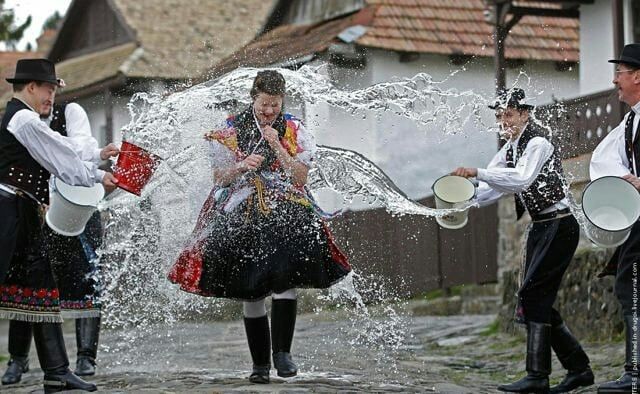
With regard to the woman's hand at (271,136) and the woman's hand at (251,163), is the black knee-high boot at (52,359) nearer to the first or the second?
the woman's hand at (251,163)

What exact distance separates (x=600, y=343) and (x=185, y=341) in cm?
458

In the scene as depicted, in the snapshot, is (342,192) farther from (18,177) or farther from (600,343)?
(600,343)

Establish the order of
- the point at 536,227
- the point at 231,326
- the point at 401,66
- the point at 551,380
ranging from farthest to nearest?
the point at 401,66
the point at 231,326
the point at 551,380
the point at 536,227

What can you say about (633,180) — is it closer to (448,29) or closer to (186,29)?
(448,29)

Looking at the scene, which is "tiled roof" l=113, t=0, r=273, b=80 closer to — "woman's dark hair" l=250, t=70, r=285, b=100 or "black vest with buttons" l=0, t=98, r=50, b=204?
"woman's dark hair" l=250, t=70, r=285, b=100

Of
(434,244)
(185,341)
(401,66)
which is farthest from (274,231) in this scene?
(401,66)

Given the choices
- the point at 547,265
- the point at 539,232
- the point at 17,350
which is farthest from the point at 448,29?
the point at 547,265

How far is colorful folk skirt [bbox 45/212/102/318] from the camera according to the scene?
880 centimetres

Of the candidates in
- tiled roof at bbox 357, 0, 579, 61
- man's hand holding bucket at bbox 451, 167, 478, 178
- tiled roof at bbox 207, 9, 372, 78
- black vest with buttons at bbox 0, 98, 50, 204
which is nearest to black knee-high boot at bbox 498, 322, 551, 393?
man's hand holding bucket at bbox 451, 167, 478, 178

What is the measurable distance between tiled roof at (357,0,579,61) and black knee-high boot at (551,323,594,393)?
1063 centimetres

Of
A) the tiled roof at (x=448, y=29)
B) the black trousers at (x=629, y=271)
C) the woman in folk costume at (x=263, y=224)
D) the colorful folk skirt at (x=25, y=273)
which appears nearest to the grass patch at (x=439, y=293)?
the tiled roof at (x=448, y=29)

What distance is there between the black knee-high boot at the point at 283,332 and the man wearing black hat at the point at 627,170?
1.82 metres

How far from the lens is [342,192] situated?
8219 millimetres

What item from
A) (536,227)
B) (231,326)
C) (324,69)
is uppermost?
(324,69)
